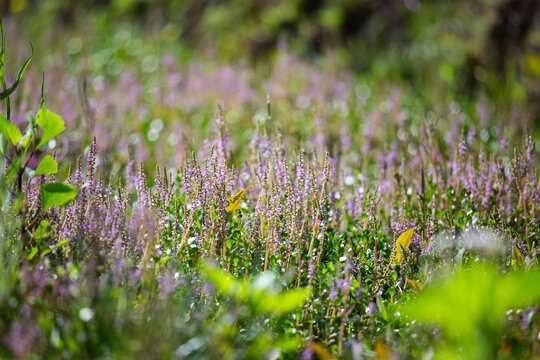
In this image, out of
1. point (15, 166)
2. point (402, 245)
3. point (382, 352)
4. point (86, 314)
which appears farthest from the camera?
point (402, 245)

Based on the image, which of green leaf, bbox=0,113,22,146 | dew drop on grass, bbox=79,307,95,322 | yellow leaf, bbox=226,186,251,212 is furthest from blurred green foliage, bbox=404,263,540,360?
green leaf, bbox=0,113,22,146

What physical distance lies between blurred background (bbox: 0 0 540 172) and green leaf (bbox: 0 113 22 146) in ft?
3.50

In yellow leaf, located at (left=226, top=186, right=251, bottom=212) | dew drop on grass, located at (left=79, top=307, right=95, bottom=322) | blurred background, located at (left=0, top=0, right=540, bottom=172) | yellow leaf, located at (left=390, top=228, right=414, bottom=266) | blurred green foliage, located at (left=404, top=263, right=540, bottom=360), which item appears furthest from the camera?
blurred background, located at (left=0, top=0, right=540, bottom=172)

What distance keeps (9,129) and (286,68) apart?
4.32 m

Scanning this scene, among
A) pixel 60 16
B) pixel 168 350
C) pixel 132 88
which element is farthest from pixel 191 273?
pixel 60 16

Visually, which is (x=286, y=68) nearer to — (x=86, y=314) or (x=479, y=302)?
(x=86, y=314)

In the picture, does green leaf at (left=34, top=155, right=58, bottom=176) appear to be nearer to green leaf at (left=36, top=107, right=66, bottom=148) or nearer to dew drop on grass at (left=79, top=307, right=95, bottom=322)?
green leaf at (left=36, top=107, right=66, bottom=148)

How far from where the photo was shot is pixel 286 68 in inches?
235

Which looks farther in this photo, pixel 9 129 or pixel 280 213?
pixel 280 213

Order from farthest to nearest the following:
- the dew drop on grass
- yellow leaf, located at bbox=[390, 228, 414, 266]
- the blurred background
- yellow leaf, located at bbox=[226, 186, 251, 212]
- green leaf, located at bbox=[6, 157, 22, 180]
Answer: the blurred background → yellow leaf, located at bbox=[226, 186, 251, 212] → yellow leaf, located at bbox=[390, 228, 414, 266] → green leaf, located at bbox=[6, 157, 22, 180] → the dew drop on grass

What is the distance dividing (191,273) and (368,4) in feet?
19.8

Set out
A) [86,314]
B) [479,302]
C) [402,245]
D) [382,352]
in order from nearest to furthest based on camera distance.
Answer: [479,302]
[86,314]
[382,352]
[402,245]

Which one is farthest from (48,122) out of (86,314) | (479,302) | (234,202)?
(479,302)

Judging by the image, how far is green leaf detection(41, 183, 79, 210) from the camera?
6.34ft
